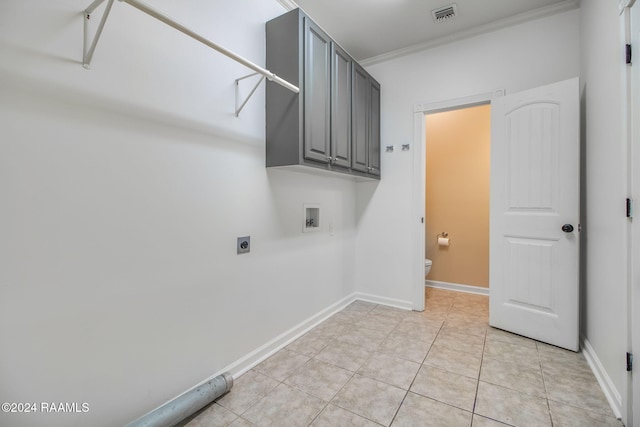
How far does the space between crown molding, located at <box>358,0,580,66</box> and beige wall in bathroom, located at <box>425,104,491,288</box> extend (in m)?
0.96

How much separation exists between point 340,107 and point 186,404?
2.23m

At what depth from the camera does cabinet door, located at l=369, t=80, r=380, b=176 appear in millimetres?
2879

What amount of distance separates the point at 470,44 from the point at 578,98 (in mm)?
1093

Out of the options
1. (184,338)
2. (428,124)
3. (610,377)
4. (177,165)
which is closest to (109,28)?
(177,165)

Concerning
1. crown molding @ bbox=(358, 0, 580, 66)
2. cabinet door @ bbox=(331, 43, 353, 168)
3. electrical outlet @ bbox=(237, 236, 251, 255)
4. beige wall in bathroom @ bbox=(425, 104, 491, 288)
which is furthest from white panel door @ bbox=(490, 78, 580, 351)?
electrical outlet @ bbox=(237, 236, 251, 255)

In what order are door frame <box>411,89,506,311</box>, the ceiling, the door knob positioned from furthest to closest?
door frame <box>411,89,506,311</box>, the ceiling, the door knob

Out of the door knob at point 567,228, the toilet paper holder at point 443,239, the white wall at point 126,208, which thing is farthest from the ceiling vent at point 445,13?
the toilet paper holder at point 443,239

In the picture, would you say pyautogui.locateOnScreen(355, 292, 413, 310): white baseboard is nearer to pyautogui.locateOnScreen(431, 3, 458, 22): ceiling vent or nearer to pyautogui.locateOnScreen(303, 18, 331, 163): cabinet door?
pyautogui.locateOnScreen(303, 18, 331, 163): cabinet door

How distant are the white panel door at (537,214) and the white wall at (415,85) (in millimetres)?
357

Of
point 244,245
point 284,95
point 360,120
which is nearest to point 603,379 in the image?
point 244,245

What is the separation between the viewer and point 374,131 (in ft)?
9.71

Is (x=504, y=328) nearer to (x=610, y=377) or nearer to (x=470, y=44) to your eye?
(x=610, y=377)

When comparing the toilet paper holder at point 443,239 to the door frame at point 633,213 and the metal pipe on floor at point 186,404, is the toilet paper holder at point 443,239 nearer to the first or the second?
the door frame at point 633,213

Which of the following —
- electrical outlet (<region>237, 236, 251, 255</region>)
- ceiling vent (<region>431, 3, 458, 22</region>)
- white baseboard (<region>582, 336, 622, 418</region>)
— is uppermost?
ceiling vent (<region>431, 3, 458, 22</region>)
